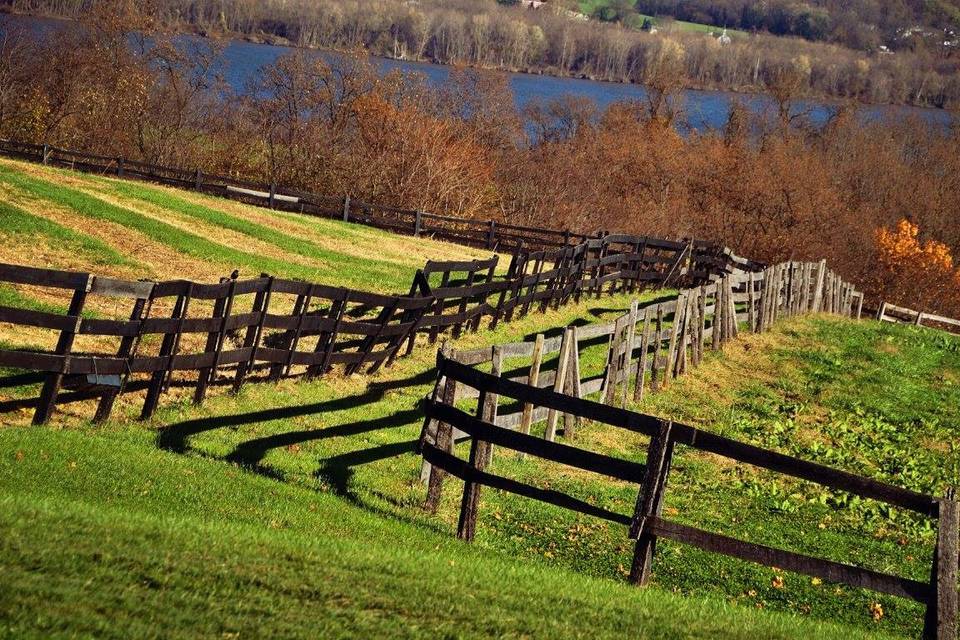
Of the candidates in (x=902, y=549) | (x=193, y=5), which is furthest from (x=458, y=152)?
(x=193, y=5)

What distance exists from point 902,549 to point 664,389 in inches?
317

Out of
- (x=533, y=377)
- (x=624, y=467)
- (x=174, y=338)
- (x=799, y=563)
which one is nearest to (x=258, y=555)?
(x=624, y=467)

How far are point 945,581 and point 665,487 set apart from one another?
231 centimetres

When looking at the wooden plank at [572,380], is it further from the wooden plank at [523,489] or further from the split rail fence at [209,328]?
the wooden plank at [523,489]

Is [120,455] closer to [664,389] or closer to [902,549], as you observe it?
[902,549]

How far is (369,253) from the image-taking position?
121 feet

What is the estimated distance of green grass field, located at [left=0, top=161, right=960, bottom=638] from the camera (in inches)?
280

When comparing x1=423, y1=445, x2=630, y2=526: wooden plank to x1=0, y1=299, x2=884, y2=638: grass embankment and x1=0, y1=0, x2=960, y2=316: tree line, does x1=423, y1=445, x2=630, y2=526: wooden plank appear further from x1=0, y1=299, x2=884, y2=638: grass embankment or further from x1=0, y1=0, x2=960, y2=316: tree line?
x1=0, y1=0, x2=960, y2=316: tree line

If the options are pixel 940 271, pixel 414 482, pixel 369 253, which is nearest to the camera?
pixel 414 482

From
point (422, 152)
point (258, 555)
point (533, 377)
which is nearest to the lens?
point (258, 555)

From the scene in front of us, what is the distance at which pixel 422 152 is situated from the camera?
197 feet

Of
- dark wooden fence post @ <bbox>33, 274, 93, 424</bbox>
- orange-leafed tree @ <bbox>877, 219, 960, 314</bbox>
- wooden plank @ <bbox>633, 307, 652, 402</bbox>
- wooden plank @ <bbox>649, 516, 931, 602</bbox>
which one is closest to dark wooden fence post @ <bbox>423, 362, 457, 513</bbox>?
wooden plank @ <bbox>649, 516, 931, 602</bbox>

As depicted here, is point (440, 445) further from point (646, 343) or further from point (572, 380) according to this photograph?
point (646, 343)

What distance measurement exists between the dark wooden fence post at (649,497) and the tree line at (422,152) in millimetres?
47428
